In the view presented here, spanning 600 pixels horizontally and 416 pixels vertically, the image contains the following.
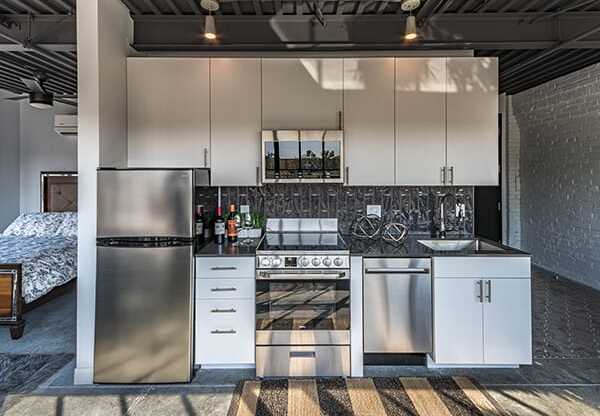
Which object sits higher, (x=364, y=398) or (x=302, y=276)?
(x=302, y=276)

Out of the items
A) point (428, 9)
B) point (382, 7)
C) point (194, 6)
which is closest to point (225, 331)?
point (194, 6)

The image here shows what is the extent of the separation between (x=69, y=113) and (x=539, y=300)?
8.41m

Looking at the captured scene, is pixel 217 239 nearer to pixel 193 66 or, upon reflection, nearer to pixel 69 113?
→ pixel 193 66

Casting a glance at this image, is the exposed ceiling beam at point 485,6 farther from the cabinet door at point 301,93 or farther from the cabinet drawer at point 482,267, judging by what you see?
the cabinet drawer at point 482,267

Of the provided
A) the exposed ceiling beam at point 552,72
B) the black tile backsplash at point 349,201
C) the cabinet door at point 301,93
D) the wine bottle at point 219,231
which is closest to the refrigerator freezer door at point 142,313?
the wine bottle at point 219,231

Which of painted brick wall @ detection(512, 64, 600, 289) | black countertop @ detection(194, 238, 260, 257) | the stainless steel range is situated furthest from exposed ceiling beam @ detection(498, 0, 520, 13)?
black countertop @ detection(194, 238, 260, 257)

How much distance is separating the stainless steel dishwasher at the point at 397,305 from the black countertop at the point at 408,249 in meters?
0.05

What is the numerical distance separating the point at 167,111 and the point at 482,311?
3.05m

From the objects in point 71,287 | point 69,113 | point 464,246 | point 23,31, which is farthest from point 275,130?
point 69,113

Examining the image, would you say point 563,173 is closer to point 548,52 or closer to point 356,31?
point 548,52

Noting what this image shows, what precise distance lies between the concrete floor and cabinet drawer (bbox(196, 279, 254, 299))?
0.63 m

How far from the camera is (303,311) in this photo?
278 cm

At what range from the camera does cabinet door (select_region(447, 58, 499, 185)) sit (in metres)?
3.32

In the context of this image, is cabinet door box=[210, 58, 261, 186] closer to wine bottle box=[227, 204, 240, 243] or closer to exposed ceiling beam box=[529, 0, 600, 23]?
wine bottle box=[227, 204, 240, 243]
